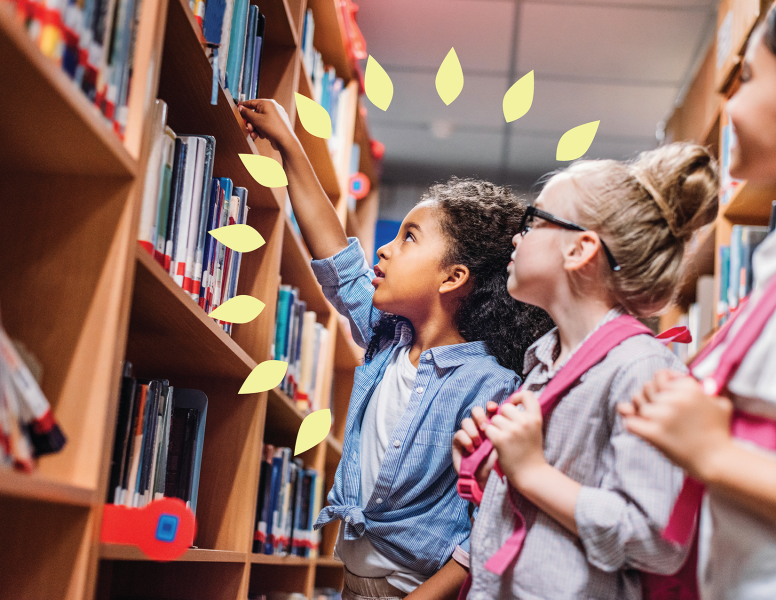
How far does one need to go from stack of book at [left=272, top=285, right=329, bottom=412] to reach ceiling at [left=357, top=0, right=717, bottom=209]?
4.59ft

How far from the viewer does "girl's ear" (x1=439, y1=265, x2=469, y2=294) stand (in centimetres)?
170

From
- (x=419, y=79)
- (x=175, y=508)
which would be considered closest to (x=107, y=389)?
(x=175, y=508)

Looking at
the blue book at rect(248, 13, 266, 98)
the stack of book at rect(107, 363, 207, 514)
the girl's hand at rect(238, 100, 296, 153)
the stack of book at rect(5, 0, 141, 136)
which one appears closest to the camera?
the stack of book at rect(5, 0, 141, 136)

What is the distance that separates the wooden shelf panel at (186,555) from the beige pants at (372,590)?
280 mm

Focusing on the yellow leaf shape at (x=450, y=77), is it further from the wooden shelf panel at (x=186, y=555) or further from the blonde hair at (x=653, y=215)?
the wooden shelf panel at (x=186, y=555)

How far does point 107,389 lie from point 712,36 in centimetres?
305

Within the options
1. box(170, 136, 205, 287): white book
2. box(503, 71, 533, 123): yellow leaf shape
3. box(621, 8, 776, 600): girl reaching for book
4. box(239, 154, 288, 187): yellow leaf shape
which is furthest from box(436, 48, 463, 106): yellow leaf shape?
box(621, 8, 776, 600): girl reaching for book

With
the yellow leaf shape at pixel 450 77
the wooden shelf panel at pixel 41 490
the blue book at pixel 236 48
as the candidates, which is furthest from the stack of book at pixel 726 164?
the wooden shelf panel at pixel 41 490

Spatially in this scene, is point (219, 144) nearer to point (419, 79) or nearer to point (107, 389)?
point (107, 389)

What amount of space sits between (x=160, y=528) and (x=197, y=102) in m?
0.81

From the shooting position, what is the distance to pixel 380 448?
159 cm

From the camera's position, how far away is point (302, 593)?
2.70 metres

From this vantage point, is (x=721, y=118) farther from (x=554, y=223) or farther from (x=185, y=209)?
(x=185, y=209)

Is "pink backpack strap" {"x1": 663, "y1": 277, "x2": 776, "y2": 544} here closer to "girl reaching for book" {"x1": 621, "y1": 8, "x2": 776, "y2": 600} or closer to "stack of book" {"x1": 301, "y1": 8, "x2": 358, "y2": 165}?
"girl reaching for book" {"x1": 621, "y1": 8, "x2": 776, "y2": 600}
